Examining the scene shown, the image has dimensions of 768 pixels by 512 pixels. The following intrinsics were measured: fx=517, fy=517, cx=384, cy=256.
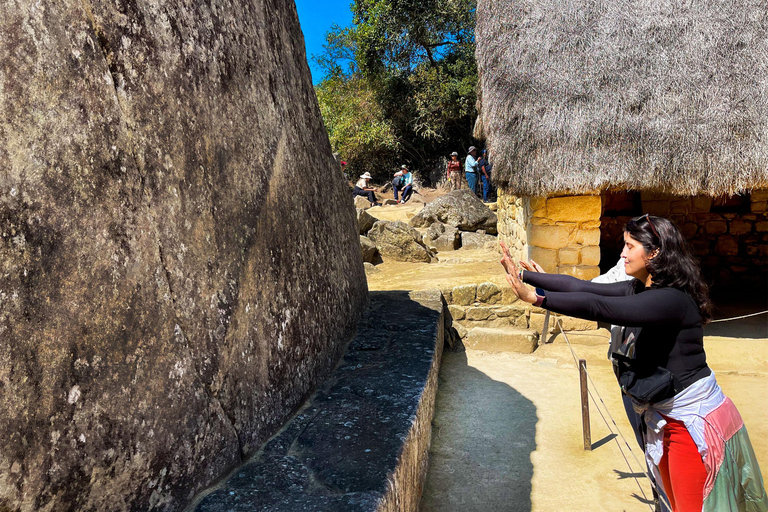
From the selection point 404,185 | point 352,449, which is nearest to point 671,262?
point 352,449

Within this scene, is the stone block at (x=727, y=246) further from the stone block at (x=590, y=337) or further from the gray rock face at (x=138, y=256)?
the gray rock face at (x=138, y=256)

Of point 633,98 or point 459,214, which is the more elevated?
point 633,98

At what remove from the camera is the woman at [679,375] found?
201 centimetres

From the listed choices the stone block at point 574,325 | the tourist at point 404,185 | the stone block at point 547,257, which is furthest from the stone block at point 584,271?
the tourist at point 404,185

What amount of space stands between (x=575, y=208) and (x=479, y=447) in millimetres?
2975

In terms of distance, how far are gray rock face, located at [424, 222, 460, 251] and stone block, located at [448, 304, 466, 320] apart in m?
3.90

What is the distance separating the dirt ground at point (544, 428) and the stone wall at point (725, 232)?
175cm

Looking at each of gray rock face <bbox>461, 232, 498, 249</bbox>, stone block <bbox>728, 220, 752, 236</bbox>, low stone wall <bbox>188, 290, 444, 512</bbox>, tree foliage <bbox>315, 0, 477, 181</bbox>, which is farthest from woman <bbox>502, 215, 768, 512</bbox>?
tree foliage <bbox>315, 0, 477, 181</bbox>

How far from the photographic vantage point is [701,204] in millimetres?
7809

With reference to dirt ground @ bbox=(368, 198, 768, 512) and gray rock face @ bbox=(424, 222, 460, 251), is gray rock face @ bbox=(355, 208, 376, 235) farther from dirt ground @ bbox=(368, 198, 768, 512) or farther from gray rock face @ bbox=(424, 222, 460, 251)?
dirt ground @ bbox=(368, 198, 768, 512)

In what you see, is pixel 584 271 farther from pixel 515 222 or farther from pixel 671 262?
pixel 671 262

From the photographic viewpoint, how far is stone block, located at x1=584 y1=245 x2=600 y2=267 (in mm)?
5527

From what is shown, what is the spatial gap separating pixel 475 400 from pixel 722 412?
2.46 m

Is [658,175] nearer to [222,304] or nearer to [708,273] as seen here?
[708,273]
